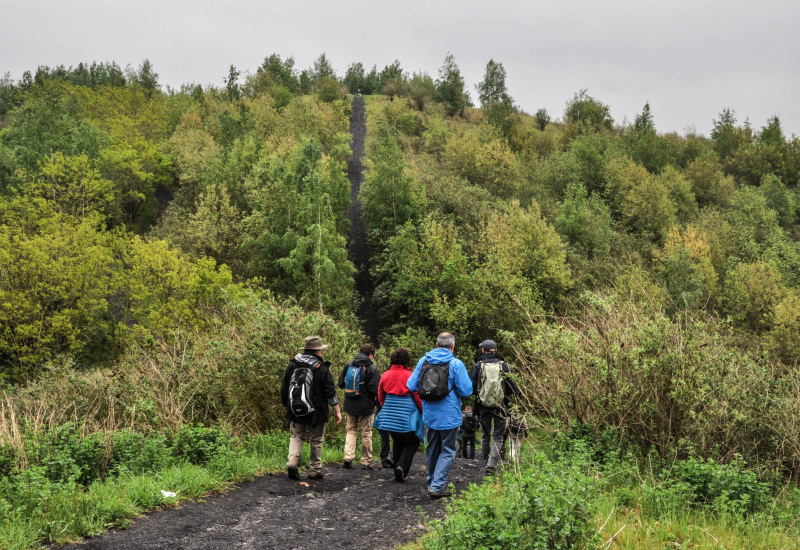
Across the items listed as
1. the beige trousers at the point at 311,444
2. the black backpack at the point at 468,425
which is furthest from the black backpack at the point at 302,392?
the black backpack at the point at 468,425

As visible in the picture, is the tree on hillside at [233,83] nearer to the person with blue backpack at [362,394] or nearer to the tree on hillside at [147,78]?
the tree on hillside at [147,78]

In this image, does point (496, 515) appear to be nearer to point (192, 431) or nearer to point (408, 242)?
point (192, 431)

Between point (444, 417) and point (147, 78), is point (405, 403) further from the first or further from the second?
point (147, 78)

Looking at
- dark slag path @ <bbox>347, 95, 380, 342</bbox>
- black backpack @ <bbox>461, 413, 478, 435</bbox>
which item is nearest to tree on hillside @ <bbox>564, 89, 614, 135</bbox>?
dark slag path @ <bbox>347, 95, 380, 342</bbox>

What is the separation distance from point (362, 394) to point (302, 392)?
1464 mm

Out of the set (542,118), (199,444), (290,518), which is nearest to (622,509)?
(290,518)

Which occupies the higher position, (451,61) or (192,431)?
(451,61)

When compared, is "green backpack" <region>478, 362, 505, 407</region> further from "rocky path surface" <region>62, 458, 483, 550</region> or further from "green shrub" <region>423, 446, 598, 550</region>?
"green shrub" <region>423, 446, 598, 550</region>

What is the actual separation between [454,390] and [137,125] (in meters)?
64.2

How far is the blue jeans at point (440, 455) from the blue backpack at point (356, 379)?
1.88 m

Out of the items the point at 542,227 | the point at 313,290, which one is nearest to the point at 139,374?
the point at 313,290

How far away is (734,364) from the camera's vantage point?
7.51 metres

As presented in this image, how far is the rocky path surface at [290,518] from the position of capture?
5629 millimetres

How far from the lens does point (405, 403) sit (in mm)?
8523
